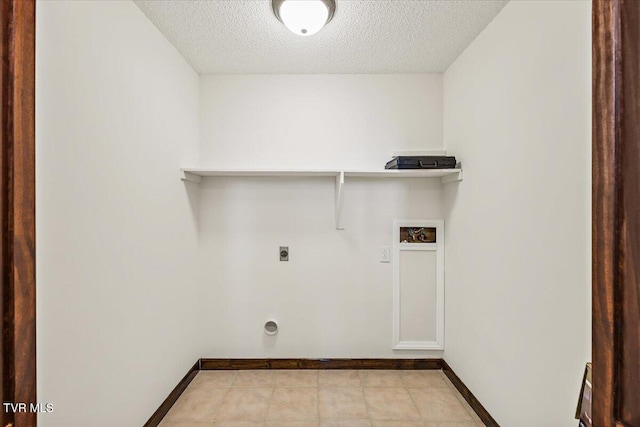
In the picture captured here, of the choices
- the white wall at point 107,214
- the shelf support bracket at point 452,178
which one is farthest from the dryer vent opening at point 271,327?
the shelf support bracket at point 452,178

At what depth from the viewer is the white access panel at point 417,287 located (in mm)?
2742

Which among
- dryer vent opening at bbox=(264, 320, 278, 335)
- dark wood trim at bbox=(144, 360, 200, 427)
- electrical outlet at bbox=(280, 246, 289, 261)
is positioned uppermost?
electrical outlet at bbox=(280, 246, 289, 261)

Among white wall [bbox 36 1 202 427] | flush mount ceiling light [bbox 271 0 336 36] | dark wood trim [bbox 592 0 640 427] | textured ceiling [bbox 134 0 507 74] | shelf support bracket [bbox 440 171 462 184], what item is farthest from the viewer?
shelf support bracket [bbox 440 171 462 184]

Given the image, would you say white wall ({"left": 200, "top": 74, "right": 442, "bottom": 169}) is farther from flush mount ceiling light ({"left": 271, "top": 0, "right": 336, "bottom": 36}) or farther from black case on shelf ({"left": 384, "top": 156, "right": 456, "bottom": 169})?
flush mount ceiling light ({"left": 271, "top": 0, "right": 336, "bottom": 36})

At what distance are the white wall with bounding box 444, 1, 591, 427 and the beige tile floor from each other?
26 cm

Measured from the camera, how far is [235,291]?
277 cm

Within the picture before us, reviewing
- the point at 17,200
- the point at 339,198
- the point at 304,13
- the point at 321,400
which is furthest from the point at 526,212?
the point at 17,200

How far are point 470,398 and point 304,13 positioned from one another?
248cm

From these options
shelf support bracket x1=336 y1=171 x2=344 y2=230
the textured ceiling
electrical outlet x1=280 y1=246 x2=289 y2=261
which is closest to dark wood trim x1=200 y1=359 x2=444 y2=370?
electrical outlet x1=280 y1=246 x2=289 y2=261

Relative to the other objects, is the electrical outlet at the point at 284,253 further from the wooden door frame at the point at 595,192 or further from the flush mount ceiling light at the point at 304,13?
the wooden door frame at the point at 595,192

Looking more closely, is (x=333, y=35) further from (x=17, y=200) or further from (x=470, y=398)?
(x=470, y=398)

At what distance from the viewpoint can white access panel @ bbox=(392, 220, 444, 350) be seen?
9.00 ft

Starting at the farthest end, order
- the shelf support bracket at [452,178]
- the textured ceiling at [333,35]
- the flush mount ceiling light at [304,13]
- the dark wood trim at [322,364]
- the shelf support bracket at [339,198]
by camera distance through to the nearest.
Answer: the dark wood trim at [322,364], the shelf support bracket at [339,198], the shelf support bracket at [452,178], the textured ceiling at [333,35], the flush mount ceiling light at [304,13]

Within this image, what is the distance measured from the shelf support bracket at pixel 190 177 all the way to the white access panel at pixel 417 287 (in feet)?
5.28
